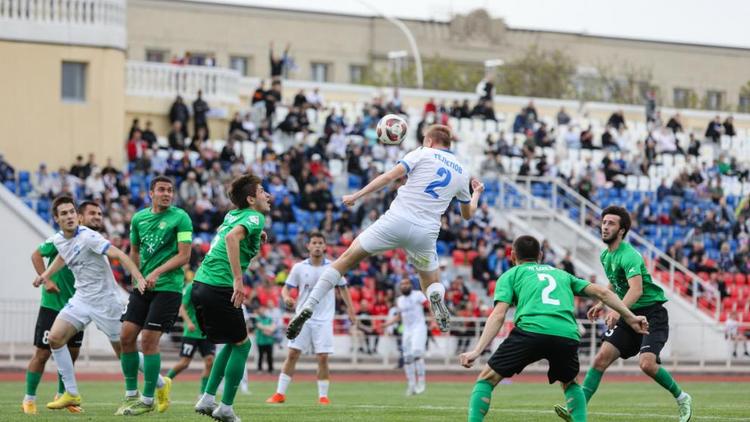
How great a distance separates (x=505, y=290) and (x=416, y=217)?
76.6 inches

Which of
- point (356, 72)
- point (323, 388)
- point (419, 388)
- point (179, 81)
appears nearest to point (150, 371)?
point (323, 388)

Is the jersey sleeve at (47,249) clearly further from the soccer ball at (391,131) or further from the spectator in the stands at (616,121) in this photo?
the spectator in the stands at (616,121)

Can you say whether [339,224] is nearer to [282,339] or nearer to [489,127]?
[282,339]

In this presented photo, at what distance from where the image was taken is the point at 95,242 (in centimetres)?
1495

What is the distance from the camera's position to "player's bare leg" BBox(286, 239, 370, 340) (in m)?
13.5

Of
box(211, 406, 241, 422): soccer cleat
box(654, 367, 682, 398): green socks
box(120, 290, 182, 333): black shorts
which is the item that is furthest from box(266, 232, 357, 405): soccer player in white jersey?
box(211, 406, 241, 422): soccer cleat

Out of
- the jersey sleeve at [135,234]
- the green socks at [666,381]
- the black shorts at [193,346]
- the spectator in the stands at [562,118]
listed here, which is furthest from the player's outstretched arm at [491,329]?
the spectator in the stands at [562,118]

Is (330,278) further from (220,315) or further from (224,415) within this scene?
(224,415)

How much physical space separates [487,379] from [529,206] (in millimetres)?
28347

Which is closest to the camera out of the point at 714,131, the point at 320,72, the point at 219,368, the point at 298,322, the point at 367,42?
the point at 298,322

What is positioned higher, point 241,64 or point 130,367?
point 241,64

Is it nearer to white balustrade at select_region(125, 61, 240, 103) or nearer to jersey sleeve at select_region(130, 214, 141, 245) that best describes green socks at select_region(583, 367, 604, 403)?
jersey sleeve at select_region(130, 214, 141, 245)

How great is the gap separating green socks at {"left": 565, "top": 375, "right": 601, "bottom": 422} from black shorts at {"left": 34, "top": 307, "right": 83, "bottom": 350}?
5831 mm

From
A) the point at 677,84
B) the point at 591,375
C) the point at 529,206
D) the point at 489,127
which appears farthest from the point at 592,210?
the point at 677,84
